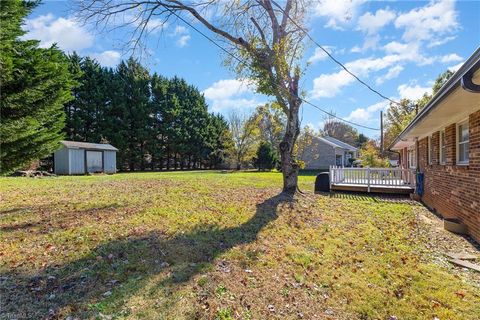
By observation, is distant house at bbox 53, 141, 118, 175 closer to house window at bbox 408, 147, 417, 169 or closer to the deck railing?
the deck railing

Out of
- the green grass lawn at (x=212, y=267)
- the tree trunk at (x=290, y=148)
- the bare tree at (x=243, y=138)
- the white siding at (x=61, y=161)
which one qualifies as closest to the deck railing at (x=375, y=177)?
the tree trunk at (x=290, y=148)

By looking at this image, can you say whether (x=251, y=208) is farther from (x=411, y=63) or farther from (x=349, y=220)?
(x=411, y=63)

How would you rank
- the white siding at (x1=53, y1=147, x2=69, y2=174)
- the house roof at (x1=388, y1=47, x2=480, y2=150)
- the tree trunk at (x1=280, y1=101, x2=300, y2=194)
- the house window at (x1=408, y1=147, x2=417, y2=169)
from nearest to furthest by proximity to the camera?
the house roof at (x1=388, y1=47, x2=480, y2=150)
the tree trunk at (x1=280, y1=101, x2=300, y2=194)
the house window at (x1=408, y1=147, x2=417, y2=169)
the white siding at (x1=53, y1=147, x2=69, y2=174)

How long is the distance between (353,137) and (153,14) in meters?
60.5

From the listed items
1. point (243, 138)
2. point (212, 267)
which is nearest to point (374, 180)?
point (212, 267)

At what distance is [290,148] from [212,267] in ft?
21.6

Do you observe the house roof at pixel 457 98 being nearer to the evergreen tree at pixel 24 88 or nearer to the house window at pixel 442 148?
the house window at pixel 442 148

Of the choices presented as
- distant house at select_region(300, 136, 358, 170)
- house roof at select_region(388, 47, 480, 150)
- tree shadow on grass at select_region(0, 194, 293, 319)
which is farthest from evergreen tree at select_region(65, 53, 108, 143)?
house roof at select_region(388, 47, 480, 150)

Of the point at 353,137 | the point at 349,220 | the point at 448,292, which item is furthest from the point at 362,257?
the point at 353,137

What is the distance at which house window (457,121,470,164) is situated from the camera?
668 cm

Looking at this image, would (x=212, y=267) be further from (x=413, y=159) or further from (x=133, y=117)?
(x=133, y=117)

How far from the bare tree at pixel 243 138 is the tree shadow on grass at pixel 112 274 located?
3102 centimetres

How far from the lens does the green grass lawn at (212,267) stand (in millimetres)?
3176

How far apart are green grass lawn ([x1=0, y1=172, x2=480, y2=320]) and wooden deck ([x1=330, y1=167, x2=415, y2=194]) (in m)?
6.45
